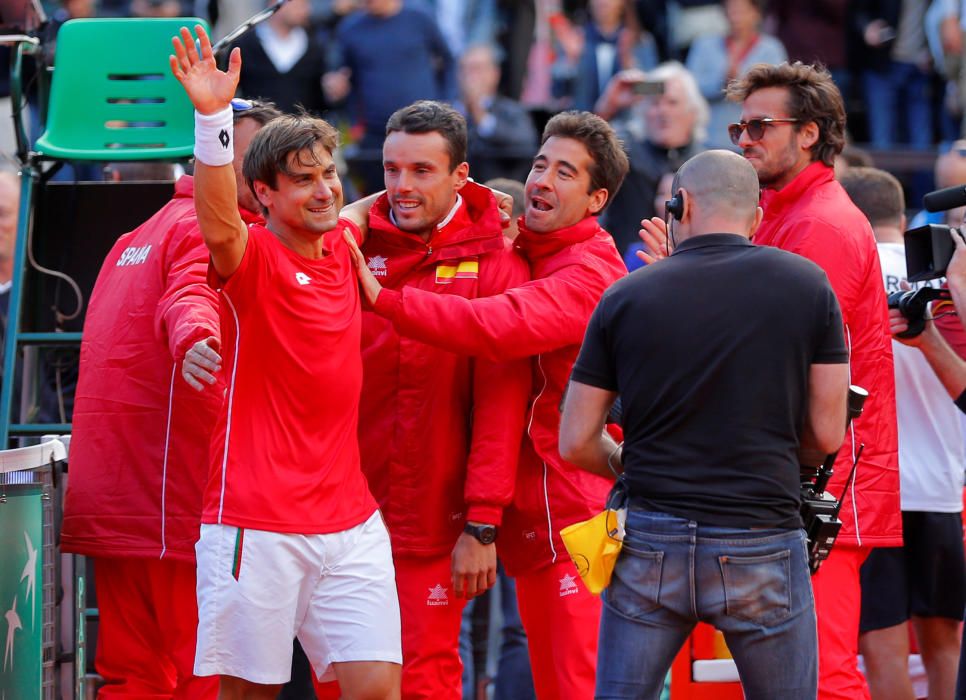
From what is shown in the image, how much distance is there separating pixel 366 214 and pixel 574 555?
1.53 meters

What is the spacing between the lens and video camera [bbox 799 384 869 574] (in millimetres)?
3914

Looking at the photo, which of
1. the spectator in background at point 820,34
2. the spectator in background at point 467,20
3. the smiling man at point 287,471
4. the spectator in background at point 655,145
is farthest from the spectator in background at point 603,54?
the smiling man at point 287,471

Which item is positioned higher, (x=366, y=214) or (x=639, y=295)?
(x=366, y=214)

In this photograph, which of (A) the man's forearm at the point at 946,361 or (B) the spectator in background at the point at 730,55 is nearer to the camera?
(A) the man's forearm at the point at 946,361

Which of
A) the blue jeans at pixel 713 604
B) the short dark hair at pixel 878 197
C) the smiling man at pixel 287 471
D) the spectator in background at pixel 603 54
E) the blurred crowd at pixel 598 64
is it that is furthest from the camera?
the spectator in background at pixel 603 54

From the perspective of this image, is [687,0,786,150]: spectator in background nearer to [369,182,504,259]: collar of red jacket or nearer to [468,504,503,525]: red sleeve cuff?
[369,182,504,259]: collar of red jacket

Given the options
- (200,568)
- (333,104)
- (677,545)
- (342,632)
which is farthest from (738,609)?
(333,104)

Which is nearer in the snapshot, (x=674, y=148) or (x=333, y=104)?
(x=674, y=148)

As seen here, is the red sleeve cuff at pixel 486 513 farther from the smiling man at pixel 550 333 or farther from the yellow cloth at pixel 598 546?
the yellow cloth at pixel 598 546

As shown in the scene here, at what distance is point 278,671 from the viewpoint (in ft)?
13.1

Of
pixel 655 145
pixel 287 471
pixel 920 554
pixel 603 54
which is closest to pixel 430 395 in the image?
pixel 287 471

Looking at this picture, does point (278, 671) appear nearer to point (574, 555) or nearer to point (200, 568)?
point (200, 568)

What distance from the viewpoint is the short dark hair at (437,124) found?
4.75 m

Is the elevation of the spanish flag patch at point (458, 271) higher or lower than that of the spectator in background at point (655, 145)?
lower
